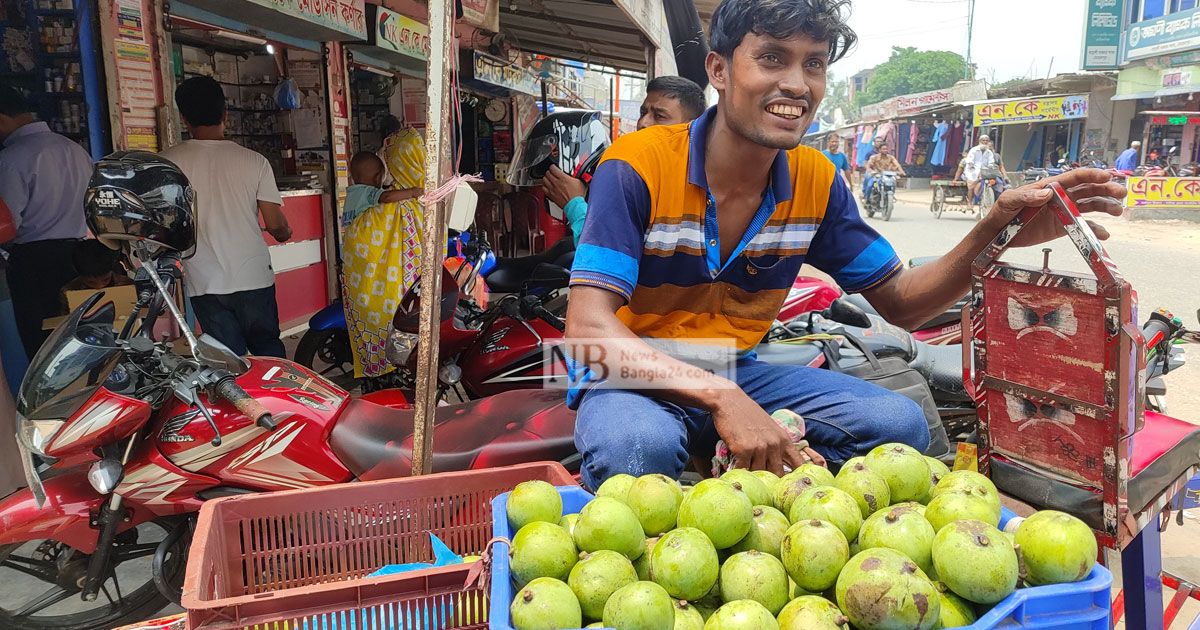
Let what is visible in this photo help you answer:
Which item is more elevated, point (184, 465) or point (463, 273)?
point (463, 273)

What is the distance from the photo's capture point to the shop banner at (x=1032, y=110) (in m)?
24.2

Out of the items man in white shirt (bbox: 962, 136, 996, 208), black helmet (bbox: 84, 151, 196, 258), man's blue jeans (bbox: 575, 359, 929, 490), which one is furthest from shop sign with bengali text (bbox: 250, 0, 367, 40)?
man in white shirt (bbox: 962, 136, 996, 208)

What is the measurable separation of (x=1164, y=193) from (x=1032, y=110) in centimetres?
1029

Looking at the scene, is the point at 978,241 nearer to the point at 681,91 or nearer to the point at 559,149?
the point at 559,149

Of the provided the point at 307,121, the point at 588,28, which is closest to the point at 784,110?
the point at 307,121

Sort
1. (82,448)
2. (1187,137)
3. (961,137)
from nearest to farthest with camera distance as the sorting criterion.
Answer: (82,448) < (1187,137) < (961,137)

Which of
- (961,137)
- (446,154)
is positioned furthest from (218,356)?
(961,137)

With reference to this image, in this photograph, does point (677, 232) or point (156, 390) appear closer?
point (677, 232)

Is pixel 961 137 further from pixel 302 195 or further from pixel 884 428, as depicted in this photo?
pixel 884 428

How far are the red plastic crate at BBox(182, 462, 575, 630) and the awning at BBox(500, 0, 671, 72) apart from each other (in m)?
4.43

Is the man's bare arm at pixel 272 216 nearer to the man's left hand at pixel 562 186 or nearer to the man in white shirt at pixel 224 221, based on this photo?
the man in white shirt at pixel 224 221

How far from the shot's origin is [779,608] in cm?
116

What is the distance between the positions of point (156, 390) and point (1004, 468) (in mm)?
2296

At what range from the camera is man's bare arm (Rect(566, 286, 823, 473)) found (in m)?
1.66
